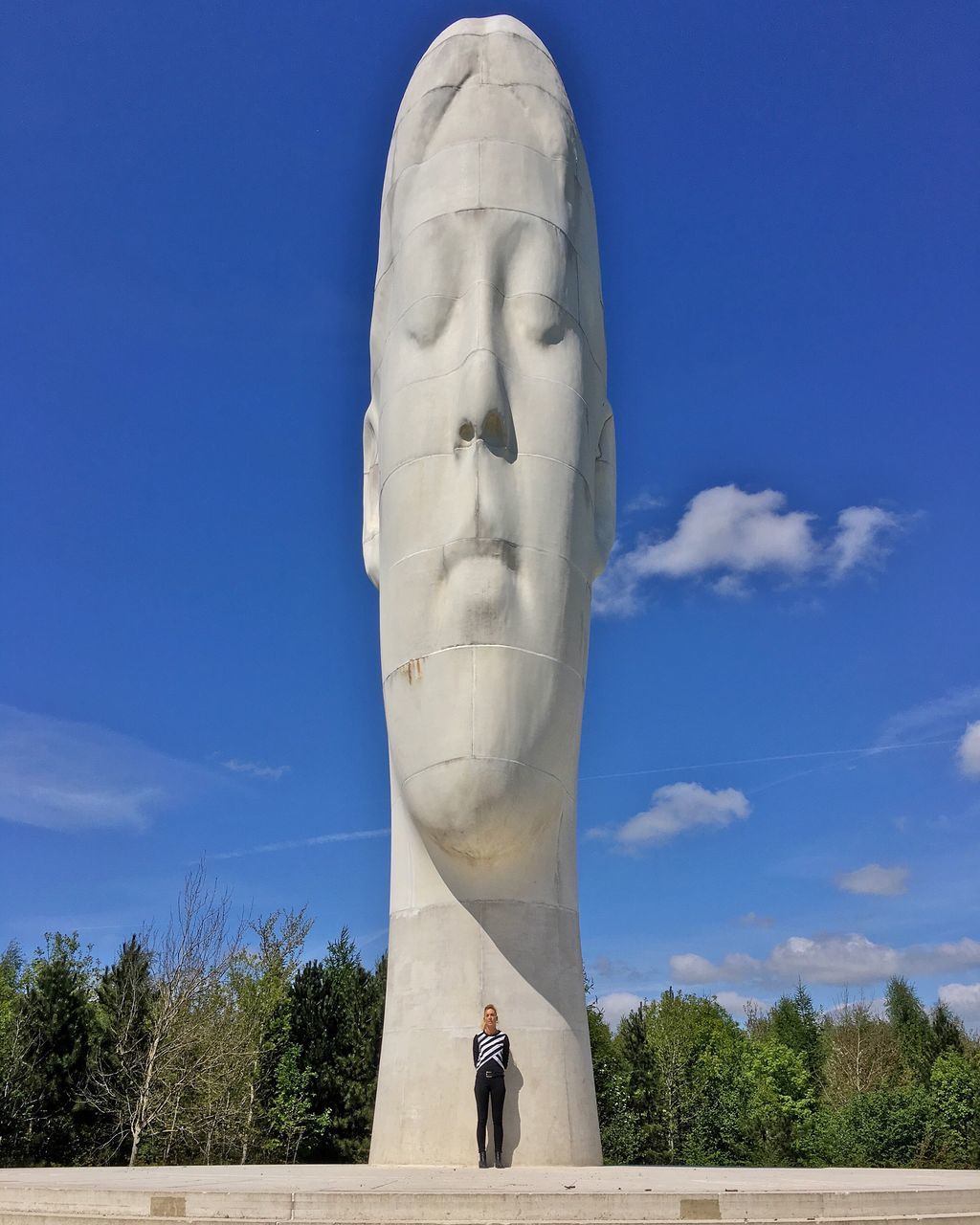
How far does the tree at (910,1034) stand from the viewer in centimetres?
4297

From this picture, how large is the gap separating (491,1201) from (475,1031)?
5016mm

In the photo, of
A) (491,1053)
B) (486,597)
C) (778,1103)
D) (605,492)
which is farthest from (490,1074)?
(778,1103)

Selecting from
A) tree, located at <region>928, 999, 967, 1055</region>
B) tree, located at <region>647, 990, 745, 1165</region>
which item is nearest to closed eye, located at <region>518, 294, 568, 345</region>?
tree, located at <region>647, 990, 745, 1165</region>

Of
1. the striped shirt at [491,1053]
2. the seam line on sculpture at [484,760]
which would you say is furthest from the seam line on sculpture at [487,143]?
the striped shirt at [491,1053]

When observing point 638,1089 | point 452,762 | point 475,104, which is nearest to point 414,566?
point 452,762

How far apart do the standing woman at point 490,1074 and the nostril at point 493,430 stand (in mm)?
5933

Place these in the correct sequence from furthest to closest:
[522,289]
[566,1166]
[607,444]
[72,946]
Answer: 1. [72,946]
2. [607,444]
3. [522,289]
4. [566,1166]

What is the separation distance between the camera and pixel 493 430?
1234 centimetres

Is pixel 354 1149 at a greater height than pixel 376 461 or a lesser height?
lesser

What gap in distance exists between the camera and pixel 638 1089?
3759cm

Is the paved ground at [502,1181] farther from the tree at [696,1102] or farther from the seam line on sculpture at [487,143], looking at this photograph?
the tree at [696,1102]

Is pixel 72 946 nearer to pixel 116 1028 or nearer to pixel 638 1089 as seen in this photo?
pixel 116 1028

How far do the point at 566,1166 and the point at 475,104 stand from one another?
12187mm

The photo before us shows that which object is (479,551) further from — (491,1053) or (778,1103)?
(778,1103)
